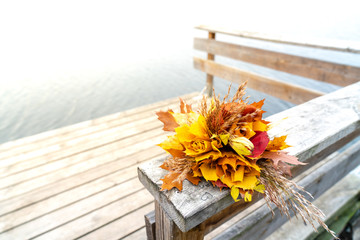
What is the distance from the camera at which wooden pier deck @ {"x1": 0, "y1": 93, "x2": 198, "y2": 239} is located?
1.54 metres

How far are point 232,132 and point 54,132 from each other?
96.0 inches

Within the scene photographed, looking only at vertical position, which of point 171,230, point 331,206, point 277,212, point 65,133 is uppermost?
point 171,230

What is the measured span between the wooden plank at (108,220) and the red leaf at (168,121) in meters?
1.06

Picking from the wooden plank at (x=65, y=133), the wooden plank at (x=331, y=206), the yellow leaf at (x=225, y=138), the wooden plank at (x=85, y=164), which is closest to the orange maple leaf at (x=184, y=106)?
the yellow leaf at (x=225, y=138)

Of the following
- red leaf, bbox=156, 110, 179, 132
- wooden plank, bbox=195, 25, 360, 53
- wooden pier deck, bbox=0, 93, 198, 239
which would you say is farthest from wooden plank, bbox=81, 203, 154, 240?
wooden plank, bbox=195, 25, 360, 53

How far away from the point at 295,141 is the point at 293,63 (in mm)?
1794

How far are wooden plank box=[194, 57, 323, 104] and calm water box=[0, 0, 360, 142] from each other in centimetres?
56

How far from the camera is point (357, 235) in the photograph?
2.19m

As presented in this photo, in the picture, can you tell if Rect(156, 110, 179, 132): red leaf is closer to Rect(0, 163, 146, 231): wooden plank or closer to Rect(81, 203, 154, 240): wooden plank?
Rect(81, 203, 154, 240): wooden plank

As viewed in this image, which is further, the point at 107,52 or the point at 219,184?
the point at 107,52

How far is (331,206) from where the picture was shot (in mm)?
1876

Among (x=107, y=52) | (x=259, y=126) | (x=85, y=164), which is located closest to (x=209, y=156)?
(x=259, y=126)

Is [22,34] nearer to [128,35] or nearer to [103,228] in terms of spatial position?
[128,35]

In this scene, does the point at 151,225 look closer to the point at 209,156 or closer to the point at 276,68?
the point at 209,156
